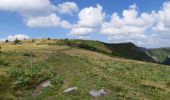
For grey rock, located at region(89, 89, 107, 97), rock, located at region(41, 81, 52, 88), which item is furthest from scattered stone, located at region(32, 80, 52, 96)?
grey rock, located at region(89, 89, 107, 97)

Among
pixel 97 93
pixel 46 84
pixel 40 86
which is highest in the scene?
pixel 97 93

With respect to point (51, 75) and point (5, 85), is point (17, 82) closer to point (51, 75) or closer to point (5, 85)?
point (5, 85)

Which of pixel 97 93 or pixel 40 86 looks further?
pixel 40 86

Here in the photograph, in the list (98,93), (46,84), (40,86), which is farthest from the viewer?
(46,84)

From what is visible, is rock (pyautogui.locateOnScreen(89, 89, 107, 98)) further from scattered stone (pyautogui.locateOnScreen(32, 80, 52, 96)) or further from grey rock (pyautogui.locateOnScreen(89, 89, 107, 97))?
scattered stone (pyautogui.locateOnScreen(32, 80, 52, 96))

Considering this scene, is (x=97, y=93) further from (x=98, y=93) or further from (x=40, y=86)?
(x=40, y=86)

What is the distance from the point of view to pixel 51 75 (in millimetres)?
51812

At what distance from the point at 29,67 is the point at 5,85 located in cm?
1215

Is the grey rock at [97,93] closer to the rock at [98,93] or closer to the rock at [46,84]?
the rock at [98,93]

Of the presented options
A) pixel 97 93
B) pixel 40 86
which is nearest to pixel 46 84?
pixel 40 86

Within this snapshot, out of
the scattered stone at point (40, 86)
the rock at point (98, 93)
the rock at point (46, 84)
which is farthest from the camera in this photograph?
the rock at point (46, 84)

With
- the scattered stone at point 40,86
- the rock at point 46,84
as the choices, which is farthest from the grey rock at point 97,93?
the rock at point 46,84

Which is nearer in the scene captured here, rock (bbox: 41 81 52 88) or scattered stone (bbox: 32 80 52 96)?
scattered stone (bbox: 32 80 52 96)

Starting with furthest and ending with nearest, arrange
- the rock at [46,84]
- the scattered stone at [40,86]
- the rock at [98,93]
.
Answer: the rock at [46,84] → the scattered stone at [40,86] → the rock at [98,93]
